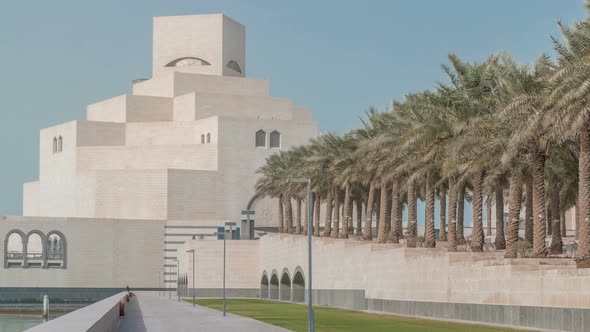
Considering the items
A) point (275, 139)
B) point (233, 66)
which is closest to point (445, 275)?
point (275, 139)

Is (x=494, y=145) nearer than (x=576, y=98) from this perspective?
No

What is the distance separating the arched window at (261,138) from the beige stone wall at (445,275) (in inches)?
1671

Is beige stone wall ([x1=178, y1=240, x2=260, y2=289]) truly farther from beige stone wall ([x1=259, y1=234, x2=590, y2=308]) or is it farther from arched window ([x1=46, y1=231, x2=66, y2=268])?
beige stone wall ([x1=259, y1=234, x2=590, y2=308])

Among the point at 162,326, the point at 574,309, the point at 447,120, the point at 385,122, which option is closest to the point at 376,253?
the point at 385,122

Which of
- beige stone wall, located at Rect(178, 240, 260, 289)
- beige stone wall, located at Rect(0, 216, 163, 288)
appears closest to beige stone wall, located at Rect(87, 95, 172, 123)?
beige stone wall, located at Rect(0, 216, 163, 288)

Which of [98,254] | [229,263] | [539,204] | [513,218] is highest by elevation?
[539,204]

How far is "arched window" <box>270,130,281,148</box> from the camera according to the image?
4611 inches

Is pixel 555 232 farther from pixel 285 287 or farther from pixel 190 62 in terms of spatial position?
pixel 190 62

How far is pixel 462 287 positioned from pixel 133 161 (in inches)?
3025

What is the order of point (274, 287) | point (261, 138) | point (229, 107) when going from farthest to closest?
1. point (229, 107)
2. point (261, 138)
3. point (274, 287)

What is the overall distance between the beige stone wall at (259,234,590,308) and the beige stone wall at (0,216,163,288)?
40.4 m

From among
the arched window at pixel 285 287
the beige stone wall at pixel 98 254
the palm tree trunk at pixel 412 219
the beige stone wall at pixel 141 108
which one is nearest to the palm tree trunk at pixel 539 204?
the palm tree trunk at pixel 412 219

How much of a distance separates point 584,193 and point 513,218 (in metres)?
7.95

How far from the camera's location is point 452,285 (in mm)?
46125
